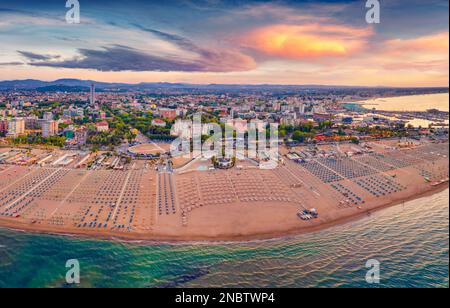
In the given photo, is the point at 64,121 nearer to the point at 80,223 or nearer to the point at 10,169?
the point at 10,169

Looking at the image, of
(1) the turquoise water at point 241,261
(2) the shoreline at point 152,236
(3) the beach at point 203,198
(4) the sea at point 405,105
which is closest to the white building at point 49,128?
(3) the beach at point 203,198

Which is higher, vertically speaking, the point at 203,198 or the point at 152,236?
the point at 203,198

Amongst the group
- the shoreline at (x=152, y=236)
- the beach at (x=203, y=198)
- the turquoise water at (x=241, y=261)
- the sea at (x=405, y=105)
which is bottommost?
the turquoise water at (x=241, y=261)

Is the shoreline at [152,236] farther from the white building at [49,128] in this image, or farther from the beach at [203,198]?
the white building at [49,128]

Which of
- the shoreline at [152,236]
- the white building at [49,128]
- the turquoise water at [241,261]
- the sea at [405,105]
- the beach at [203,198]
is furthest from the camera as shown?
the sea at [405,105]

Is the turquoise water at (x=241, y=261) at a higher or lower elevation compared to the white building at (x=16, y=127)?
lower

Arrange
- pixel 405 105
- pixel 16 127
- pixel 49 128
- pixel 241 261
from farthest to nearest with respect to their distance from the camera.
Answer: pixel 405 105 < pixel 49 128 < pixel 16 127 < pixel 241 261

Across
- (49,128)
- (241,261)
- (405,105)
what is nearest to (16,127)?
(49,128)

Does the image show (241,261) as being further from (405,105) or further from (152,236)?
(405,105)

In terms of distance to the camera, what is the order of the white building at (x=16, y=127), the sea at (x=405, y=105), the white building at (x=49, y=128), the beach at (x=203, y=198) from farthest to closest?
the sea at (x=405, y=105), the white building at (x=49, y=128), the white building at (x=16, y=127), the beach at (x=203, y=198)
